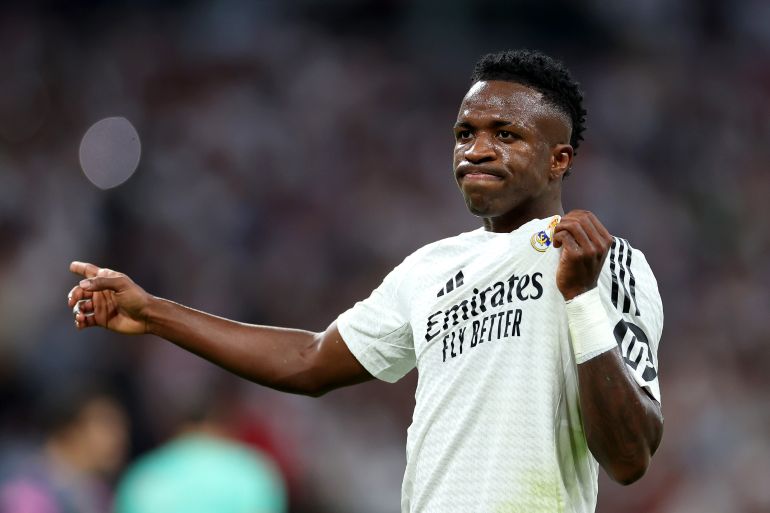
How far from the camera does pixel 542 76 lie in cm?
304

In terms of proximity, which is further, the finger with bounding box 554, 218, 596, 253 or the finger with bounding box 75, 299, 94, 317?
the finger with bounding box 75, 299, 94, 317

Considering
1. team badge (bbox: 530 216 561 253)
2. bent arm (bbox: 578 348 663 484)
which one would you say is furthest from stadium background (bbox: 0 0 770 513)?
bent arm (bbox: 578 348 663 484)

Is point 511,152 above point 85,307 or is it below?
above

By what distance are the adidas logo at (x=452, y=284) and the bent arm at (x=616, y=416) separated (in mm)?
547

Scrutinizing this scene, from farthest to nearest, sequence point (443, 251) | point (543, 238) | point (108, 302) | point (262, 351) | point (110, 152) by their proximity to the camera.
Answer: point (110, 152) < point (262, 351) < point (108, 302) < point (443, 251) < point (543, 238)

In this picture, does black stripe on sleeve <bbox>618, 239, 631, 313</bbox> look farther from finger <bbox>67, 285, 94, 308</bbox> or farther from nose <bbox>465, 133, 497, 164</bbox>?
finger <bbox>67, 285, 94, 308</bbox>

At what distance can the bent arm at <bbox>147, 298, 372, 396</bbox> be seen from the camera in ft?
10.9

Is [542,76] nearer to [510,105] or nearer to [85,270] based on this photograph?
[510,105]

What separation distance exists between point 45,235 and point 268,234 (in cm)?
164

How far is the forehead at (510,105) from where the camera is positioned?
2992mm

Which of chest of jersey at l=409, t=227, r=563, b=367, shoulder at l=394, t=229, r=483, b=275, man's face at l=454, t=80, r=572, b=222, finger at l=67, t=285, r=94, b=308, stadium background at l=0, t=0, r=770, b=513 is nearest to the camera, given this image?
chest of jersey at l=409, t=227, r=563, b=367

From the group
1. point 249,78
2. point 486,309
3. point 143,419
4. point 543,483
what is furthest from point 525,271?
point 249,78

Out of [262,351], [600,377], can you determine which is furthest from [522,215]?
[262,351]

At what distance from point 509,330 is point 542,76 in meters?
0.77
